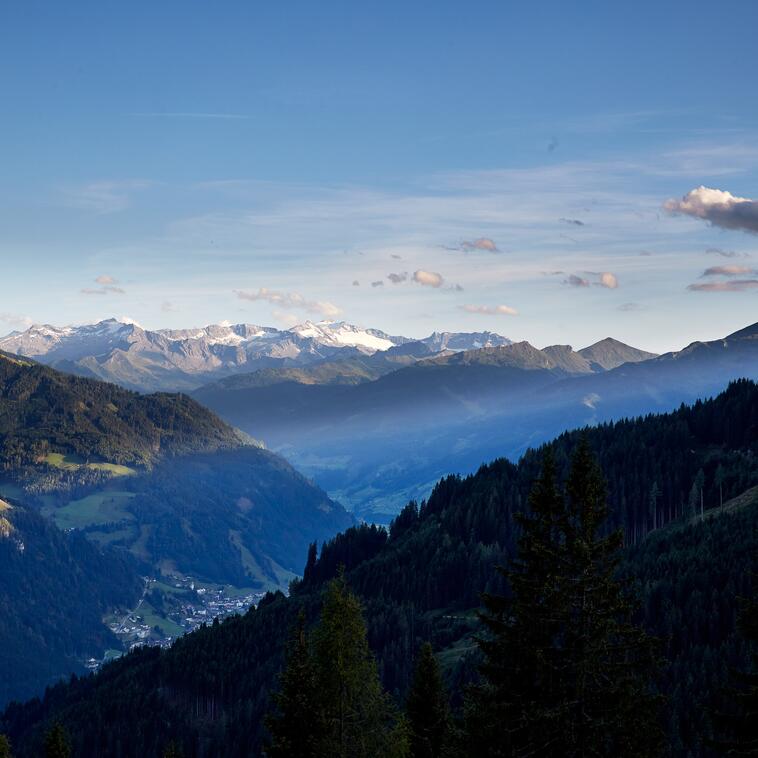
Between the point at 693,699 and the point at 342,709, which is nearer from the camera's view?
the point at 342,709

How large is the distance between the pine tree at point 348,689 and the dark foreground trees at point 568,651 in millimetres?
5885

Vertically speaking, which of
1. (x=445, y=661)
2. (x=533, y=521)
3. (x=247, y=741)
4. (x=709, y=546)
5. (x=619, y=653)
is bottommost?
(x=247, y=741)

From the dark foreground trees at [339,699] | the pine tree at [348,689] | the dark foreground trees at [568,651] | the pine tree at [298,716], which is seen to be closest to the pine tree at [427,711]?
the pine tree at [298,716]

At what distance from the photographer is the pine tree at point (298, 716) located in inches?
1727

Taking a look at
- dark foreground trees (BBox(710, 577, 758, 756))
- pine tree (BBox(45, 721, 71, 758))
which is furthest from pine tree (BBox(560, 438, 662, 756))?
pine tree (BBox(45, 721, 71, 758))

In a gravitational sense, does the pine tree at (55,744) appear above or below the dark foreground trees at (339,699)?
below

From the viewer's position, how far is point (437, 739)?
197 feet

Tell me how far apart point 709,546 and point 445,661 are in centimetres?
5670

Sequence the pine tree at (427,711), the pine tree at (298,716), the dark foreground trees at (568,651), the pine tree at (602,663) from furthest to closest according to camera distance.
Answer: the pine tree at (427,711)
the pine tree at (298,716)
the dark foreground trees at (568,651)
the pine tree at (602,663)

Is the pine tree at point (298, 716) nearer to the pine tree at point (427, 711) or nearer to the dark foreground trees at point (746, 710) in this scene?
the pine tree at point (427, 711)

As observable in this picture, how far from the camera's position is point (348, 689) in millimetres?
43031

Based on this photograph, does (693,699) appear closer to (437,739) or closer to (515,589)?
(437,739)

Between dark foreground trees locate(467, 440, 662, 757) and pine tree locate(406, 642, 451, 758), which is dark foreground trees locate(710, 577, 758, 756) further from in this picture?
pine tree locate(406, 642, 451, 758)

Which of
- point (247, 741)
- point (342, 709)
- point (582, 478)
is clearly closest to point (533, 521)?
point (582, 478)
